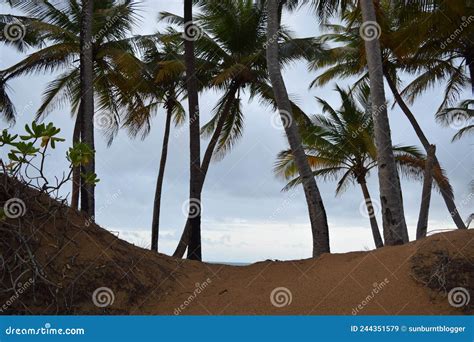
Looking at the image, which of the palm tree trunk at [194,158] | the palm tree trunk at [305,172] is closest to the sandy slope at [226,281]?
the palm tree trunk at [305,172]

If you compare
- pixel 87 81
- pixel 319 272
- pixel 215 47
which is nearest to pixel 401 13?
pixel 215 47

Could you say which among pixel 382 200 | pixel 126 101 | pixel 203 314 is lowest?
pixel 203 314

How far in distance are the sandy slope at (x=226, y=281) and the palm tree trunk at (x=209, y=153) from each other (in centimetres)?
431

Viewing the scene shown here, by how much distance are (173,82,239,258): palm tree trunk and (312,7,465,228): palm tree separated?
3659 mm

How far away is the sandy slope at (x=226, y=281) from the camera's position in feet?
25.3

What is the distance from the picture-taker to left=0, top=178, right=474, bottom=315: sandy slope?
25.3 ft

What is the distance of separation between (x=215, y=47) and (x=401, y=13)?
6334mm

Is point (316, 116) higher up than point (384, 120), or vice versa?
point (316, 116)

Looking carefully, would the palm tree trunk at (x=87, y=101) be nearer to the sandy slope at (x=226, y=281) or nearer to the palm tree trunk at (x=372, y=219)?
the sandy slope at (x=226, y=281)

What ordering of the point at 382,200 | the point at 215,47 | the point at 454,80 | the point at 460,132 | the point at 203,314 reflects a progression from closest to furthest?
the point at 203,314 → the point at 382,200 → the point at 215,47 → the point at 454,80 → the point at 460,132

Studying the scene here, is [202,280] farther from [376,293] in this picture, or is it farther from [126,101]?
[126,101]

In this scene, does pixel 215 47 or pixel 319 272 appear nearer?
pixel 319 272

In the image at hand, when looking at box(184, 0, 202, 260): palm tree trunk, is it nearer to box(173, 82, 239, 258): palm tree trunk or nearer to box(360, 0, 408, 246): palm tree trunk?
box(173, 82, 239, 258): palm tree trunk

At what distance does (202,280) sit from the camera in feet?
30.8
